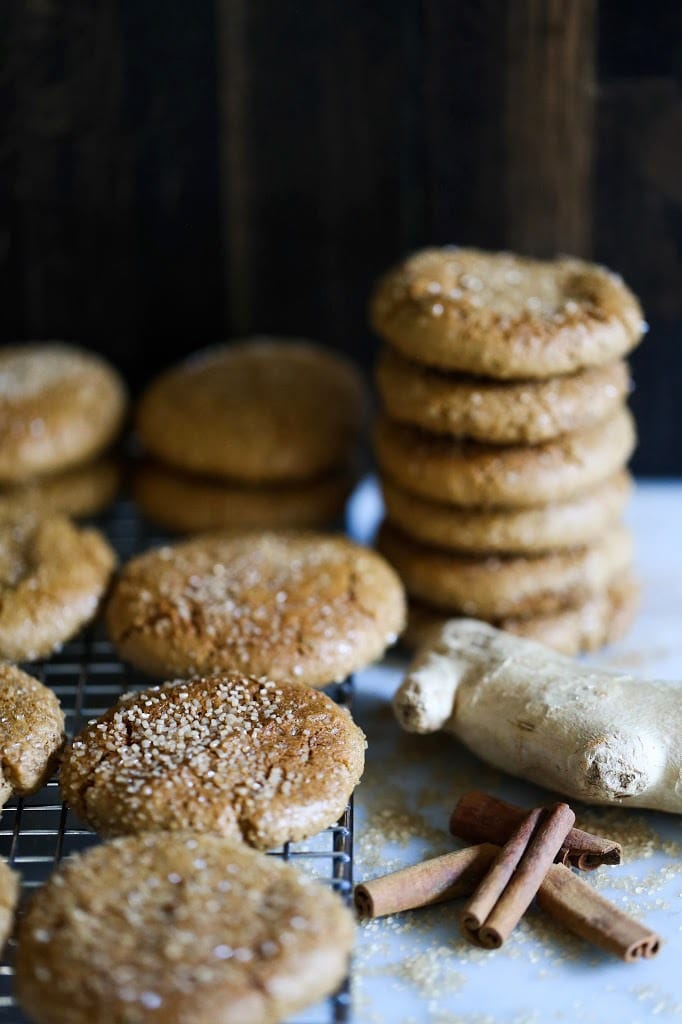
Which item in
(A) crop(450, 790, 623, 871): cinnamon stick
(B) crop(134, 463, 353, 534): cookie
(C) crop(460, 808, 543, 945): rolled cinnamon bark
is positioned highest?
(B) crop(134, 463, 353, 534): cookie

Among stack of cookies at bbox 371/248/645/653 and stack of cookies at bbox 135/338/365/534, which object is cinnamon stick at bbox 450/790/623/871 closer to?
stack of cookies at bbox 371/248/645/653

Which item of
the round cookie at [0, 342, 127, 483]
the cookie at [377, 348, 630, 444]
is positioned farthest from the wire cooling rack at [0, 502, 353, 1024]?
the cookie at [377, 348, 630, 444]

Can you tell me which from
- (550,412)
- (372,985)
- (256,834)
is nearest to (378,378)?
(550,412)

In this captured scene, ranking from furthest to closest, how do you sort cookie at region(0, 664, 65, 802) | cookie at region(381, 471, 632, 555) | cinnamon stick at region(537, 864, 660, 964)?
cookie at region(381, 471, 632, 555), cookie at region(0, 664, 65, 802), cinnamon stick at region(537, 864, 660, 964)

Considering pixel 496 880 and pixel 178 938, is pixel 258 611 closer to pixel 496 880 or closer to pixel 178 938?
pixel 496 880

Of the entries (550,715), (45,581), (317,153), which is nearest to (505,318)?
(550,715)

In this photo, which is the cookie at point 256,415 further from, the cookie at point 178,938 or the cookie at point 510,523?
the cookie at point 178,938
